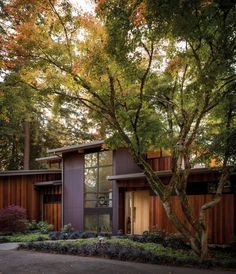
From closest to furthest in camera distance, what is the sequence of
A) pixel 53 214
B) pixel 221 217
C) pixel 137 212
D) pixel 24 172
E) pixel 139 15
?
pixel 139 15
pixel 221 217
pixel 137 212
pixel 53 214
pixel 24 172

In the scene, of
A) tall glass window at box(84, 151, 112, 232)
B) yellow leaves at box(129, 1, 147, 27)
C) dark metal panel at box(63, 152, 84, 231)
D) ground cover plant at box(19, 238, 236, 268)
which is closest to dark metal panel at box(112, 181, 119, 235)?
tall glass window at box(84, 151, 112, 232)

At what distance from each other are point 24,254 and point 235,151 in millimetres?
6944

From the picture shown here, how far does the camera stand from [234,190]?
44.1 ft

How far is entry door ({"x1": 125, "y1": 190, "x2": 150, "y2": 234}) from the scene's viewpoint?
1892 centimetres

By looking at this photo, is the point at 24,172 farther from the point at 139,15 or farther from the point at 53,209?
the point at 139,15

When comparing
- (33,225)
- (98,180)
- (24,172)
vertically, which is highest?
(24,172)

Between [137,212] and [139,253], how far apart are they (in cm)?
869

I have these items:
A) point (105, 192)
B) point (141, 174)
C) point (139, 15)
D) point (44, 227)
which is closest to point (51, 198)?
point (44, 227)

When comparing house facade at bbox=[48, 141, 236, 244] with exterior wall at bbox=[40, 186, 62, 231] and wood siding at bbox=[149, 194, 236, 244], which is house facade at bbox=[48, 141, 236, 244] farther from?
wood siding at bbox=[149, 194, 236, 244]

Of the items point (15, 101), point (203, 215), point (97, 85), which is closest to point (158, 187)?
point (203, 215)

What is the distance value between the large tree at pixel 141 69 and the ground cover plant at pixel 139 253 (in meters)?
0.64

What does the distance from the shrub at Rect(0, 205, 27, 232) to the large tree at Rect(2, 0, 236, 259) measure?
314 inches

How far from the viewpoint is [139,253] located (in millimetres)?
10898

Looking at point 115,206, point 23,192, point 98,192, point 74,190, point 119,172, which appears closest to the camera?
point 115,206
